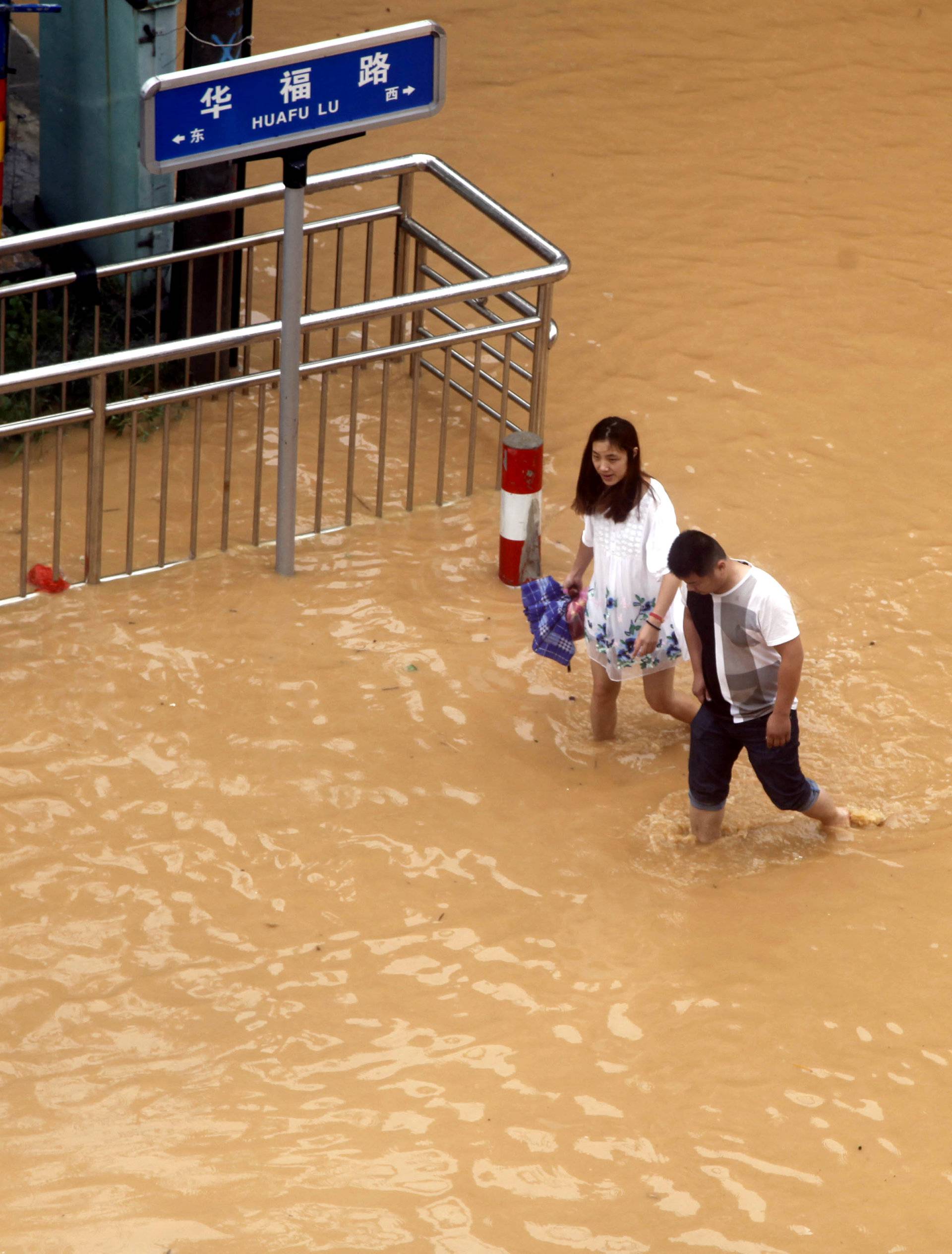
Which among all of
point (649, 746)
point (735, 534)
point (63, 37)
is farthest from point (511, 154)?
point (649, 746)

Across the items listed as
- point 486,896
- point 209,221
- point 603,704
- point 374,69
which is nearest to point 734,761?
point 603,704

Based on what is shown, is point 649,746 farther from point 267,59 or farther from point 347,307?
point 267,59

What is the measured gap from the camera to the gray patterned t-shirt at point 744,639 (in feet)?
15.9

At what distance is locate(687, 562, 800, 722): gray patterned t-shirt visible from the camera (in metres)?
4.84

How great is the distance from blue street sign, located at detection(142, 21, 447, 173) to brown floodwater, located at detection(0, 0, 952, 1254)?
177cm

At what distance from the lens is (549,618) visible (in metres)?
5.72

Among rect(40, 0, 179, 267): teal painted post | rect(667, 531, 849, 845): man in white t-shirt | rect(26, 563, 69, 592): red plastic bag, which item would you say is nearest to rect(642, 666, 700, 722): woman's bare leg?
rect(667, 531, 849, 845): man in white t-shirt

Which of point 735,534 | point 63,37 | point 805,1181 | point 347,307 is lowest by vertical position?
point 805,1181

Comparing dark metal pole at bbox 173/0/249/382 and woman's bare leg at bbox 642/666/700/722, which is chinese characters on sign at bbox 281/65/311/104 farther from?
woman's bare leg at bbox 642/666/700/722

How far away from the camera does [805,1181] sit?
13.8 ft

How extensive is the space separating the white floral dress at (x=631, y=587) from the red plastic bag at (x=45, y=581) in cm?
219

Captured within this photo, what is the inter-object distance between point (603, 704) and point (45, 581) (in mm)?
2318

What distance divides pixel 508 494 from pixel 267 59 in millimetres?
1907

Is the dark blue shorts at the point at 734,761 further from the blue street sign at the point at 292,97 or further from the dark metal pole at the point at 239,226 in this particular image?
the dark metal pole at the point at 239,226
